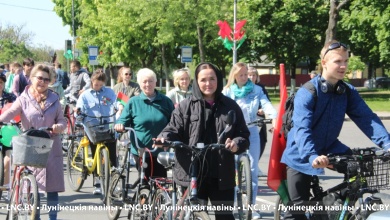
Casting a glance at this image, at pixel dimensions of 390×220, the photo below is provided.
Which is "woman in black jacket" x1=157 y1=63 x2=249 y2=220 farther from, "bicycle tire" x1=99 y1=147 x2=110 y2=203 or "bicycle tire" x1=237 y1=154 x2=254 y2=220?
"bicycle tire" x1=99 y1=147 x2=110 y2=203

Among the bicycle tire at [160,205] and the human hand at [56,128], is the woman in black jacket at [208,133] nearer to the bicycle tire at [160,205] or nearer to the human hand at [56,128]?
the bicycle tire at [160,205]

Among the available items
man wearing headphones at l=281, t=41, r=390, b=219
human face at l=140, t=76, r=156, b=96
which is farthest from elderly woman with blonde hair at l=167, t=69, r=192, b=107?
man wearing headphones at l=281, t=41, r=390, b=219

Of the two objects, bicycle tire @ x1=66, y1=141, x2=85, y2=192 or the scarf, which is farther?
bicycle tire @ x1=66, y1=141, x2=85, y2=192

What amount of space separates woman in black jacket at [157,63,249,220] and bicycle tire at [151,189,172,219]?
1.53 ft

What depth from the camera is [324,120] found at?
5.63 m

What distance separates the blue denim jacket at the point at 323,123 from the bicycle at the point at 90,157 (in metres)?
4.38

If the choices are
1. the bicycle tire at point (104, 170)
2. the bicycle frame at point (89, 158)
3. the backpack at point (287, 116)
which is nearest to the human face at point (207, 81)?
the backpack at point (287, 116)

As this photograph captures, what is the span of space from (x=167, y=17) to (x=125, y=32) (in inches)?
381

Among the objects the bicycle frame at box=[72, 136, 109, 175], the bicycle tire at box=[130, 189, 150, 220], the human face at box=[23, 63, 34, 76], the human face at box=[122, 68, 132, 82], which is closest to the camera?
the bicycle tire at box=[130, 189, 150, 220]

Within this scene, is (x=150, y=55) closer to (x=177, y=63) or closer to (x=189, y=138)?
A: (x=177, y=63)

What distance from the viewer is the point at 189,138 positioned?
248 inches

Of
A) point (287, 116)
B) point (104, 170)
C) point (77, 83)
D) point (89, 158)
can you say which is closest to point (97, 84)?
point (89, 158)

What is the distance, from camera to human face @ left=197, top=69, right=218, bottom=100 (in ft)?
20.2

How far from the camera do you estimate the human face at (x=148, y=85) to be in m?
8.45
